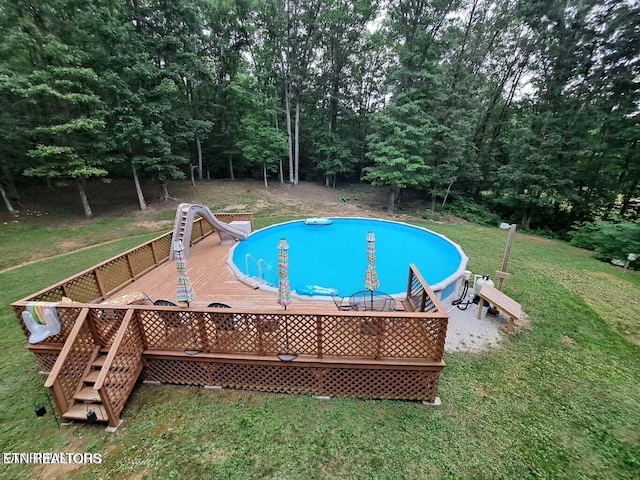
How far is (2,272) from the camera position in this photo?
31.3 feet

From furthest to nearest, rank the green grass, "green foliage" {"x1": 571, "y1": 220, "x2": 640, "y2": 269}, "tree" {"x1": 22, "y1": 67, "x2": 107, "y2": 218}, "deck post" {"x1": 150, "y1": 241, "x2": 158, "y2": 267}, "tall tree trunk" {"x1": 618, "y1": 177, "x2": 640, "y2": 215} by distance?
"tall tree trunk" {"x1": 618, "y1": 177, "x2": 640, "y2": 215}, "tree" {"x1": 22, "y1": 67, "x2": 107, "y2": 218}, "green foliage" {"x1": 571, "y1": 220, "x2": 640, "y2": 269}, "deck post" {"x1": 150, "y1": 241, "x2": 158, "y2": 267}, the green grass

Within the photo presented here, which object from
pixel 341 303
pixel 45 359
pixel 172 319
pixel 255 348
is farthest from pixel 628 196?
pixel 45 359

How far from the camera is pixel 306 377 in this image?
14.8 feet

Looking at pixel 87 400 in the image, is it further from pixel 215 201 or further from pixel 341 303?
pixel 215 201

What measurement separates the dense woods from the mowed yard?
41.6 feet

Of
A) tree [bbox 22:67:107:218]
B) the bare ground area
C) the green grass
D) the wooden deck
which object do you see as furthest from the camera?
the bare ground area

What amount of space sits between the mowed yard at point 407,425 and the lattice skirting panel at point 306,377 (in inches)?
6.5

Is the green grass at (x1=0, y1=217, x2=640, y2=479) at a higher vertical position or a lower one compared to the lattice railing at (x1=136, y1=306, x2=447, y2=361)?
lower

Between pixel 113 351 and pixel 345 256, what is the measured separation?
27.9 feet

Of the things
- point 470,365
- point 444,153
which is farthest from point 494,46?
point 470,365

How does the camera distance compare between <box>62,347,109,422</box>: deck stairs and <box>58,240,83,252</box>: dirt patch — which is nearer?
<box>62,347,109,422</box>: deck stairs

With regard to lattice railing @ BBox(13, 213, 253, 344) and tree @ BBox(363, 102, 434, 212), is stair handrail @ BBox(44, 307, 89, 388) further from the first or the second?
tree @ BBox(363, 102, 434, 212)

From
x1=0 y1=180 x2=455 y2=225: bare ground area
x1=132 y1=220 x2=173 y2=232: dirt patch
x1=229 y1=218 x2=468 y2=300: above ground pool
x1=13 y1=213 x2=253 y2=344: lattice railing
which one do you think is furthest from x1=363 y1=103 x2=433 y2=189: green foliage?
x1=13 y1=213 x2=253 y2=344: lattice railing

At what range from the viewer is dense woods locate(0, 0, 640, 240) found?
1341 centimetres
